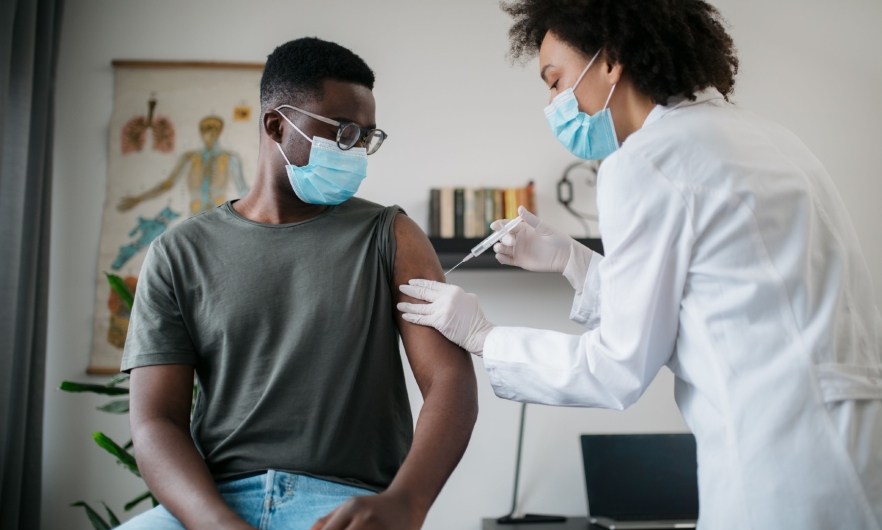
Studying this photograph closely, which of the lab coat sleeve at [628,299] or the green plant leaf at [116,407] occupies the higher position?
the lab coat sleeve at [628,299]

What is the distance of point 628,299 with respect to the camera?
3.61 ft

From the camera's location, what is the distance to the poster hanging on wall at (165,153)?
2875 millimetres

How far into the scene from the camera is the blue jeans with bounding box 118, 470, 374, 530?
1118 mm

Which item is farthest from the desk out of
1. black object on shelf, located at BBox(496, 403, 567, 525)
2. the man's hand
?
the man's hand

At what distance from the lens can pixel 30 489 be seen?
2533mm

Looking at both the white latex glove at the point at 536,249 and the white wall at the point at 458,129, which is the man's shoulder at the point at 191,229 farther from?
the white wall at the point at 458,129

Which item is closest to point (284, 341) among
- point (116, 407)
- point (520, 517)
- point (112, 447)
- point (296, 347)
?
point (296, 347)

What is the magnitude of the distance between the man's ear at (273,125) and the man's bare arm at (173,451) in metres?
0.51

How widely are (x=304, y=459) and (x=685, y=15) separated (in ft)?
3.50

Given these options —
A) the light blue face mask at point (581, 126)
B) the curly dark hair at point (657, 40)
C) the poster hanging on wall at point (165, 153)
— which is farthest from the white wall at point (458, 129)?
the curly dark hair at point (657, 40)

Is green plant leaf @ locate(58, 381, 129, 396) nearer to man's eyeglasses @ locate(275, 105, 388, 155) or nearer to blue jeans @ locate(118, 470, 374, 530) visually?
blue jeans @ locate(118, 470, 374, 530)

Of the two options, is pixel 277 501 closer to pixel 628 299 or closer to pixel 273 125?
pixel 628 299

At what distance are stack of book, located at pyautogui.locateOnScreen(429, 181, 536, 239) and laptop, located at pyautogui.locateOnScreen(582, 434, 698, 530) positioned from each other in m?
0.98

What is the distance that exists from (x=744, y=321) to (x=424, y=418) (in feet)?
1.81
